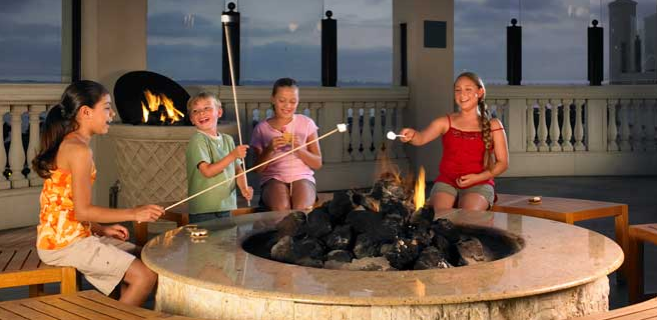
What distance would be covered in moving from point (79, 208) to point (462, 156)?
2526 millimetres

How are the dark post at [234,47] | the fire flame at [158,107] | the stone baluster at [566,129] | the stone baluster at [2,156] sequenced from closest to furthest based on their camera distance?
the stone baluster at [2,156]
the fire flame at [158,107]
the dark post at [234,47]
the stone baluster at [566,129]

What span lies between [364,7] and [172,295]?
31.6ft

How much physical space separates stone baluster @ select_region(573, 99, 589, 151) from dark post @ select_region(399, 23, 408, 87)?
2284 mm

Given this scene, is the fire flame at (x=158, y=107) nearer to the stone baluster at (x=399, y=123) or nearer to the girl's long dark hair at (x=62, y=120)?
the girl's long dark hair at (x=62, y=120)

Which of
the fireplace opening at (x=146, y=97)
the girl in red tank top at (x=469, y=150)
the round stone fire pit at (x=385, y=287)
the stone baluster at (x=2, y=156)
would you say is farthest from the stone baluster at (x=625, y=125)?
the round stone fire pit at (x=385, y=287)

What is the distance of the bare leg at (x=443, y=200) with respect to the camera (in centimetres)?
511

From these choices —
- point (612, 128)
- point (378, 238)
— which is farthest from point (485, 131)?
point (612, 128)

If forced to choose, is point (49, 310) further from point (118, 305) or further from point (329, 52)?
point (329, 52)

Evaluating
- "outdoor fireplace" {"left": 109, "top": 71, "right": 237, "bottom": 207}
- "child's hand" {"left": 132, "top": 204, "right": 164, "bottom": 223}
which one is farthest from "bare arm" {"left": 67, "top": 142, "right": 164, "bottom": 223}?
"outdoor fireplace" {"left": 109, "top": 71, "right": 237, "bottom": 207}

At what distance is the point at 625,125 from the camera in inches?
441

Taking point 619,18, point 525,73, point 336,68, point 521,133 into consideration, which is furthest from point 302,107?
point 619,18

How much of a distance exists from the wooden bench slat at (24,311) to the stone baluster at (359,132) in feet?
23.7

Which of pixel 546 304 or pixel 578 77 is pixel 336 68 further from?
pixel 546 304

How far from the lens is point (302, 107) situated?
966 cm
